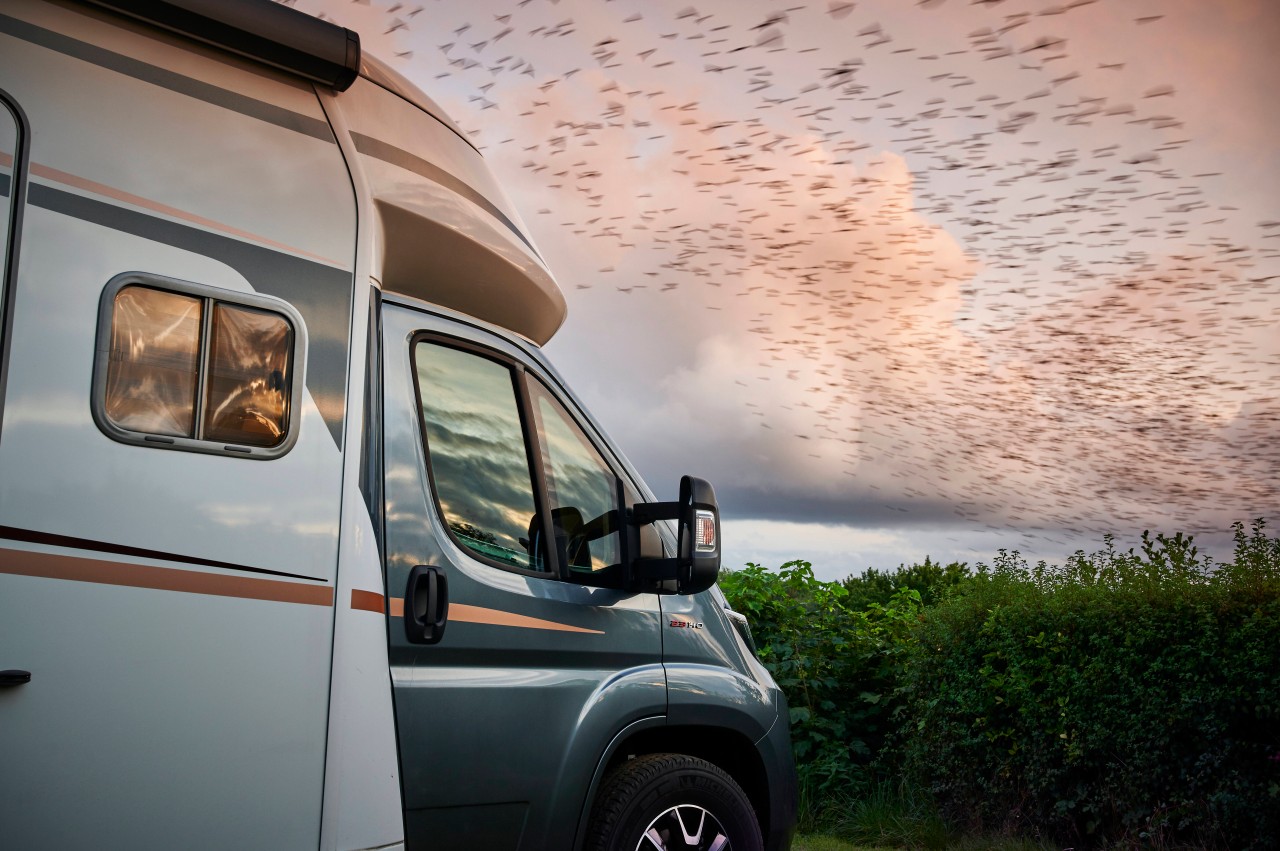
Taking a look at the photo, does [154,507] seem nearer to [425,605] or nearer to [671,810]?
[425,605]

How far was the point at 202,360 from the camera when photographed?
2926 millimetres

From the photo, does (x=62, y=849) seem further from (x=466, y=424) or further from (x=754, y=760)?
(x=754, y=760)

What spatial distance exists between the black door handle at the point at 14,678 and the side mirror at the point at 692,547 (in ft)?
6.69

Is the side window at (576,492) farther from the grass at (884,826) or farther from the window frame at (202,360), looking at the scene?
the grass at (884,826)

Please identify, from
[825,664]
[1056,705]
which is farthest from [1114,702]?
[825,664]

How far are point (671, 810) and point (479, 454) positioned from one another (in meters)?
1.54

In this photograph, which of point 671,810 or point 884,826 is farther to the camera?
point 884,826

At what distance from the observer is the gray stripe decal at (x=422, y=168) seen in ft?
11.2

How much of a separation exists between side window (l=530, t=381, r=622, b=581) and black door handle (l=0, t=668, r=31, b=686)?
70.4 inches

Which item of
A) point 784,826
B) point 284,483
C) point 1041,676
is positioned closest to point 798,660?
point 1041,676

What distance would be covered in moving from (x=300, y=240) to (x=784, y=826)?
3.00m

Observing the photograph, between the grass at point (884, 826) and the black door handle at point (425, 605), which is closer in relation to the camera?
the black door handle at point (425, 605)

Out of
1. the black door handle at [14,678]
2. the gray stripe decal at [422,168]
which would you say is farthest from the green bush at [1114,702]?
the black door handle at [14,678]

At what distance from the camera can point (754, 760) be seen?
4.27 meters
